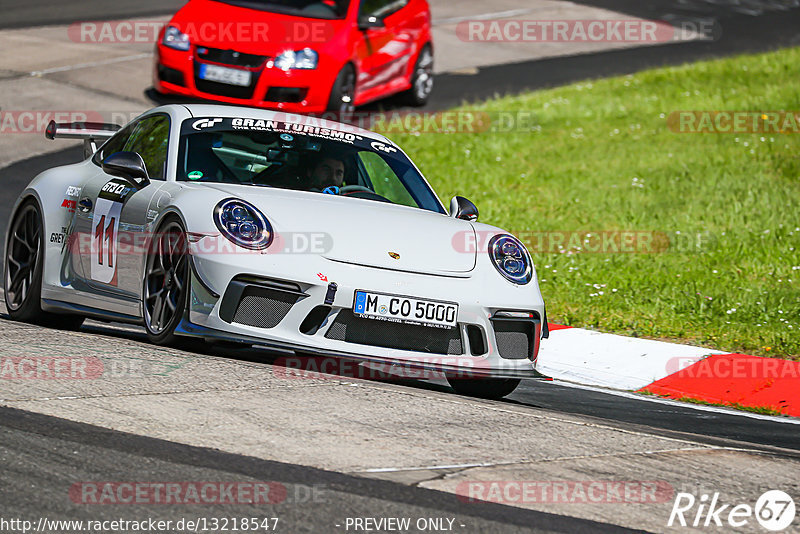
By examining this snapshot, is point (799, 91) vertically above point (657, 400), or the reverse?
point (799, 91)

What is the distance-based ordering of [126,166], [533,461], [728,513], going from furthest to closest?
[126,166]
[533,461]
[728,513]

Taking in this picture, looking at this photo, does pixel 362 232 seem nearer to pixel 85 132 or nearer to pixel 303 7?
pixel 85 132

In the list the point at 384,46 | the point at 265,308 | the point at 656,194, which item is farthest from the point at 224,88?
the point at 265,308

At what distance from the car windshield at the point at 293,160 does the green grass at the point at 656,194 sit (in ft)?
7.17

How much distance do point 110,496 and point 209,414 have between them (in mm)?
1005

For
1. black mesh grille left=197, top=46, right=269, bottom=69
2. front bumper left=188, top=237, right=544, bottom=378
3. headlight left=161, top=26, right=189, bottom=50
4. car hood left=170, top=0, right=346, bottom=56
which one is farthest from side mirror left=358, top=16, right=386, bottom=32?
front bumper left=188, top=237, right=544, bottom=378

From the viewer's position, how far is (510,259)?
679 centimetres

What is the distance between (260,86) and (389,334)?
25.8ft

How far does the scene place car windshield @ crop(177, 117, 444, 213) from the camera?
23.3 ft

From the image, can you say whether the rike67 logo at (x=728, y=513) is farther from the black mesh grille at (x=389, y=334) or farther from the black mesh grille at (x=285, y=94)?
the black mesh grille at (x=285, y=94)

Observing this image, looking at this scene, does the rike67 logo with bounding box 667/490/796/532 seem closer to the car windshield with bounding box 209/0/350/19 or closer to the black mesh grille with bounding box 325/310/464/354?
the black mesh grille with bounding box 325/310/464/354

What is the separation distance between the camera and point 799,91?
17.4 m

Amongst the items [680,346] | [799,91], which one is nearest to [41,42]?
[799,91]

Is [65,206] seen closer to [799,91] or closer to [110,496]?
[110,496]
